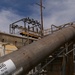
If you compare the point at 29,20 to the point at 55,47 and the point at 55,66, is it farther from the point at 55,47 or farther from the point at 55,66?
the point at 55,47

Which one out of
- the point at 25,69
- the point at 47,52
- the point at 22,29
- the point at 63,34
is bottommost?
the point at 25,69

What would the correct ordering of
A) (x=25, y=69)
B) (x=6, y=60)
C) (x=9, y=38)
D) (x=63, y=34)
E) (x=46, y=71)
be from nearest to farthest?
(x=6, y=60) → (x=25, y=69) → (x=63, y=34) → (x=46, y=71) → (x=9, y=38)

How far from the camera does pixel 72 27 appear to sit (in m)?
4.05

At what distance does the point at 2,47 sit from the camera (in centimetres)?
1669

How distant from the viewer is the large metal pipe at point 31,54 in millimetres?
2202

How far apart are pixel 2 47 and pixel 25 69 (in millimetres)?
14560

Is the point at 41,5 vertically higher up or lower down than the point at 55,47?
higher up

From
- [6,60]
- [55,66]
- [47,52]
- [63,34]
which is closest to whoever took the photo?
[6,60]

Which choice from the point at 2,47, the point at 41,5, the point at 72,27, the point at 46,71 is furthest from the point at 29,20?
the point at 72,27

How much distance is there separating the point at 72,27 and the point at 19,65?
207 centimetres

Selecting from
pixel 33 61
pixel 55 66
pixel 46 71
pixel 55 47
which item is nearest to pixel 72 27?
pixel 55 47

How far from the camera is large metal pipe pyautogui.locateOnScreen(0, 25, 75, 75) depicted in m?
2.20

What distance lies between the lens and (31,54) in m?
2.55

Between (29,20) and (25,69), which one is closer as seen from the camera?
(25,69)
